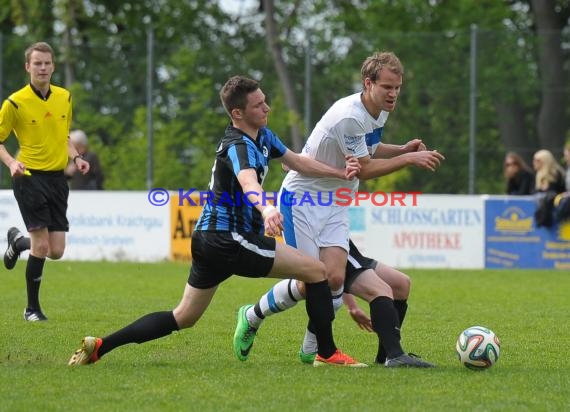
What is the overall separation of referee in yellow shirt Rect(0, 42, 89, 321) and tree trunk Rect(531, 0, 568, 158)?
12.0 meters

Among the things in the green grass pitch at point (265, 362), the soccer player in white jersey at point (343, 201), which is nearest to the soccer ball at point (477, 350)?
the green grass pitch at point (265, 362)

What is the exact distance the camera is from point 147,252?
58.0 ft

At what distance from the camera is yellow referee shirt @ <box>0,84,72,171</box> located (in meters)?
9.64

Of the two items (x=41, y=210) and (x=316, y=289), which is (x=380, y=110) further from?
(x=41, y=210)

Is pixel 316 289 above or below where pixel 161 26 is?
below

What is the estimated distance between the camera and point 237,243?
6.72m

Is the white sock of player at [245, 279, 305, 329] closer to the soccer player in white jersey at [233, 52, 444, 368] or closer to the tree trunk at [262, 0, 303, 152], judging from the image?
the soccer player in white jersey at [233, 52, 444, 368]

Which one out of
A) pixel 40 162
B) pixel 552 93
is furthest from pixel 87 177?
pixel 40 162

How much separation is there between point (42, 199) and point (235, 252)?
3.39 metres

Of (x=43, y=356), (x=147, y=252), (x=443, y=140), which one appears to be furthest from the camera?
(x=443, y=140)

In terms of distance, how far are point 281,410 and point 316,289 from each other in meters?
1.44

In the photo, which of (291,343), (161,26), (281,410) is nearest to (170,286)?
(291,343)

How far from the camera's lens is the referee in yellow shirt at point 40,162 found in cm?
963

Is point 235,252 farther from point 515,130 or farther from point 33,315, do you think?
point 515,130
